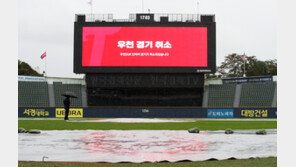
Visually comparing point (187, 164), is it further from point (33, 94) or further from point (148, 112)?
point (33, 94)

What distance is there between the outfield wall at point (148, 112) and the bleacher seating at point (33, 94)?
21.0 feet

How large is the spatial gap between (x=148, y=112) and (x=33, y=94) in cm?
1720

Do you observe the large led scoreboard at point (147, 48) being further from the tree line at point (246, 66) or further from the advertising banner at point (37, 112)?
the tree line at point (246, 66)

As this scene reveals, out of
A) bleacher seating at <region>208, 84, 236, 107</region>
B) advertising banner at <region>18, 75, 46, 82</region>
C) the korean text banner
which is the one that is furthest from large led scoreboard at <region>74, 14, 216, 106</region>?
advertising banner at <region>18, 75, 46, 82</region>

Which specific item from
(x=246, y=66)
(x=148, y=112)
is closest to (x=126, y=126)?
(x=148, y=112)

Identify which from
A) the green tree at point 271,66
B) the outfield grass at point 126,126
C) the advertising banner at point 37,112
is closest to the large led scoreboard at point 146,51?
the advertising banner at point 37,112

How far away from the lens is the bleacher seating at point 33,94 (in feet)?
161

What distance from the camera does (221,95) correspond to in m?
51.7

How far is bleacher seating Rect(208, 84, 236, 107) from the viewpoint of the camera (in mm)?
50125

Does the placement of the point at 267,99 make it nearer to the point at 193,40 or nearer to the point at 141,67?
the point at 193,40

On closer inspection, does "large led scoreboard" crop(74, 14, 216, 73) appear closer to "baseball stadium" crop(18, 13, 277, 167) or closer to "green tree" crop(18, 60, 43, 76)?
"baseball stadium" crop(18, 13, 277, 167)

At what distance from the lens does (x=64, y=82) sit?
2110 inches

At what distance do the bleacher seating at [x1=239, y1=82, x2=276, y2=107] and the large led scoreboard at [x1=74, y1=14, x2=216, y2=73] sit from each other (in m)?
7.46

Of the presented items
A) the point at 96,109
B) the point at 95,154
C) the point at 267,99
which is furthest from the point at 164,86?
the point at 95,154
